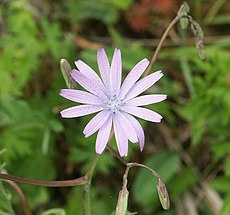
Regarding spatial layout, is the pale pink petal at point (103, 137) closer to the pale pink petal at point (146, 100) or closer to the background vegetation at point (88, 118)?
the pale pink petal at point (146, 100)

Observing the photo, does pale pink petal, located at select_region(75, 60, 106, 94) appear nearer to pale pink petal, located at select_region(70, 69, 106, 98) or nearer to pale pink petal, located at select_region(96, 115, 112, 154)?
pale pink petal, located at select_region(70, 69, 106, 98)

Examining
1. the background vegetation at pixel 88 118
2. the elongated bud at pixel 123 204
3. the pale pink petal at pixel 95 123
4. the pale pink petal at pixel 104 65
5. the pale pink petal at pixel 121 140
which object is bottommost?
the elongated bud at pixel 123 204

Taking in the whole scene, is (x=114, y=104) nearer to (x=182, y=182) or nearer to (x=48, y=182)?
(x=48, y=182)

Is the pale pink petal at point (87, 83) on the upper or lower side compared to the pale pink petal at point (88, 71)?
lower

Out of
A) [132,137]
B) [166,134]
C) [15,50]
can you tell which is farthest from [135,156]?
[132,137]

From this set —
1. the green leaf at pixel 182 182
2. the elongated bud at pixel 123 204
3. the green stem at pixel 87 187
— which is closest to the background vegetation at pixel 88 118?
the green leaf at pixel 182 182

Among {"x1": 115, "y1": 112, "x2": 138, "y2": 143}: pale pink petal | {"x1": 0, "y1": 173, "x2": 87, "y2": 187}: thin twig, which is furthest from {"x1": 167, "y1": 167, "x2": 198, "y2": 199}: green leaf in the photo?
{"x1": 115, "y1": 112, "x2": 138, "y2": 143}: pale pink petal
